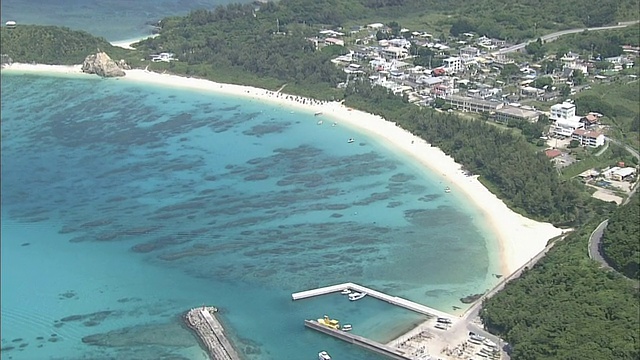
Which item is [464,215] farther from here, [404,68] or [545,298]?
[404,68]

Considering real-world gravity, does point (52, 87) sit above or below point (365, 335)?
above

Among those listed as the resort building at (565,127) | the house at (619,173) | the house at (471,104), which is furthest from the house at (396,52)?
the house at (619,173)

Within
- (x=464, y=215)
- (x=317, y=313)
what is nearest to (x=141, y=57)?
(x=464, y=215)

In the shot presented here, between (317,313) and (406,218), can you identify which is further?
(406,218)

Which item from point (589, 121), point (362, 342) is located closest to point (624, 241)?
point (362, 342)

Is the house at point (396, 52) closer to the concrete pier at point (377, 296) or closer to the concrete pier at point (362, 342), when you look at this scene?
the concrete pier at point (377, 296)
